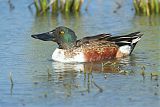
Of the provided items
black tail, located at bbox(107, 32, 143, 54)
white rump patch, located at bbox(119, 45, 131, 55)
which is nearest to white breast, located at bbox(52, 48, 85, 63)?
black tail, located at bbox(107, 32, 143, 54)

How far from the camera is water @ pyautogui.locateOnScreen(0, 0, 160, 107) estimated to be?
7.16 meters

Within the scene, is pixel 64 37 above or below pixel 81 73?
above

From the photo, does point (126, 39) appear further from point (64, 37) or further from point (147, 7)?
point (147, 7)

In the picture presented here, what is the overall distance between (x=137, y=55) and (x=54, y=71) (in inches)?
64.8

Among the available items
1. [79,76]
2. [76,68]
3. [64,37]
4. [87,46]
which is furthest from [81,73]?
[64,37]

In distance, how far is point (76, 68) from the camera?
8.98 metres

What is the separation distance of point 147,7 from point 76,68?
4.24 metres

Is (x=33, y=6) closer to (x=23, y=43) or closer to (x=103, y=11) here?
(x=103, y=11)

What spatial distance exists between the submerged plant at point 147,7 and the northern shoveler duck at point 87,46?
2993 millimetres

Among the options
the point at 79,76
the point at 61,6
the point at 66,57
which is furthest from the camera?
the point at 61,6

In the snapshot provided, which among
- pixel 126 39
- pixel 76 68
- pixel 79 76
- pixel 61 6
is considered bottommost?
pixel 79 76

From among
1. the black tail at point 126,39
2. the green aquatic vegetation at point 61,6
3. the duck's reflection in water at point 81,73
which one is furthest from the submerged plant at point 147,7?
the duck's reflection in water at point 81,73

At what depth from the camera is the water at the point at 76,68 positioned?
7160mm

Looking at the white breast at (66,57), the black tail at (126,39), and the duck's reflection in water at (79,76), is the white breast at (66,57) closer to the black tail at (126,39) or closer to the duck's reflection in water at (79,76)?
the duck's reflection in water at (79,76)
